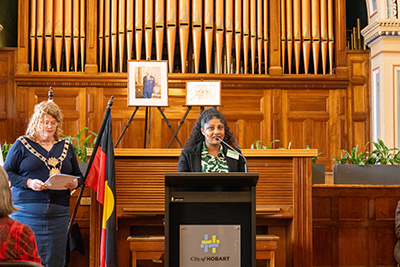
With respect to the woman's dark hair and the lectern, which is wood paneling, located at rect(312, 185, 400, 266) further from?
the lectern

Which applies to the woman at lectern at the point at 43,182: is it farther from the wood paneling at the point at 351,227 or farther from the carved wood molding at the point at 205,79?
the carved wood molding at the point at 205,79

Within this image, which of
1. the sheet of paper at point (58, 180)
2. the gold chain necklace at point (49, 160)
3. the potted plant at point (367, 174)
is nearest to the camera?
the sheet of paper at point (58, 180)

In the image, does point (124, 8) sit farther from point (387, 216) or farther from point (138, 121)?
point (387, 216)

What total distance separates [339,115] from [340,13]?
4.44 ft

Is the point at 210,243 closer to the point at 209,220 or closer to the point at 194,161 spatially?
the point at 209,220

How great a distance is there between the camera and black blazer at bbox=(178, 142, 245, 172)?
12.1 feet

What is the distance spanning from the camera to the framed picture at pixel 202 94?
5.76m

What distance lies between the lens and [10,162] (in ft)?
12.0

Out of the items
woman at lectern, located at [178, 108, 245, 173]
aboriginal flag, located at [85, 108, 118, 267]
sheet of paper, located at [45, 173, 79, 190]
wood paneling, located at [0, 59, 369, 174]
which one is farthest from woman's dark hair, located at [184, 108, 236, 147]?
wood paneling, located at [0, 59, 369, 174]

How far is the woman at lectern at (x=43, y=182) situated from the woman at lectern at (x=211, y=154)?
78 centimetres

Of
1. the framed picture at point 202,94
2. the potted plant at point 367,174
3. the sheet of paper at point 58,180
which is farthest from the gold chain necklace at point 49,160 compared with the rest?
the potted plant at point 367,174

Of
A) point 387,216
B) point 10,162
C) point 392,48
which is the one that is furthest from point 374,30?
point 10,162

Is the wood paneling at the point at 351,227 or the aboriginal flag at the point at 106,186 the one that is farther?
the wood paneling at the point at 351,227

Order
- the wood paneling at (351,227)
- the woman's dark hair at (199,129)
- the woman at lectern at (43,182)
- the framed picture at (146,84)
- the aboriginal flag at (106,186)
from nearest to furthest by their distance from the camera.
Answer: the woman at lectern at (43,182), the woman's dark hair at (199,129), the aboriginal flag at (106,186), the wood paneling at (351,227), the framed picture at (146,84)
